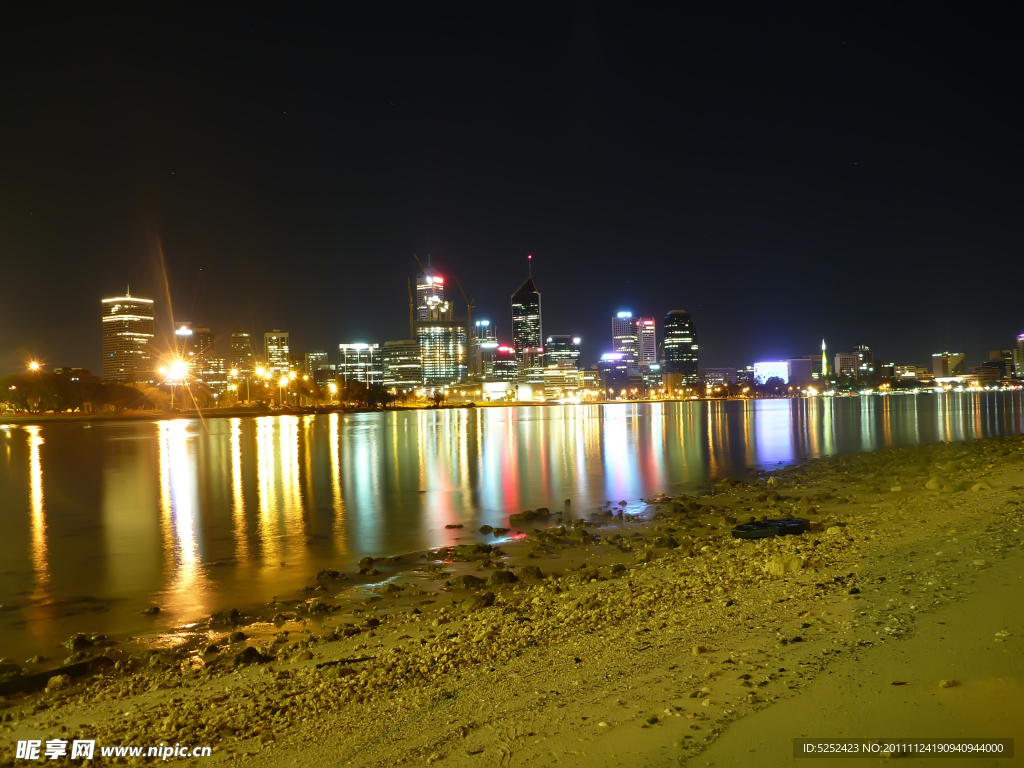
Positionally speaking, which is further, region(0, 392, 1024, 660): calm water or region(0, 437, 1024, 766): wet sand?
region(0, 392, 1024, 660): calm water

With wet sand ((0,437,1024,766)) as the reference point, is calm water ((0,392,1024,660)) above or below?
below

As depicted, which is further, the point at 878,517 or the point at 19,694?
the point at 878,517

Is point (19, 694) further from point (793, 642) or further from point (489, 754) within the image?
point (793, 642)

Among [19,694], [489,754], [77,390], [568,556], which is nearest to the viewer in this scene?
[489,754]

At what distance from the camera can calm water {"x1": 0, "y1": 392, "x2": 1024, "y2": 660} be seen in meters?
11.8

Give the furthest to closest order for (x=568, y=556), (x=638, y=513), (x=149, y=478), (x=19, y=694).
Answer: (x=149, y=478) → (x=638, y=513) → (x=568, y=556) → (x=19, y=694)

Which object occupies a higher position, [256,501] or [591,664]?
[591,664]

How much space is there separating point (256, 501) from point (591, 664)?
1910 cm

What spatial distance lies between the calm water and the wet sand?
8.94 ft

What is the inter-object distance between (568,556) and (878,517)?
20.7 feet

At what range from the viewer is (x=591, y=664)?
19.1ft

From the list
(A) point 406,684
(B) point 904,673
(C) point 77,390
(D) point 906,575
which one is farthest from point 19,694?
(C) point 77,390

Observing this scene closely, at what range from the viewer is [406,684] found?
586 cm

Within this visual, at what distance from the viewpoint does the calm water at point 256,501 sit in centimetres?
1177
